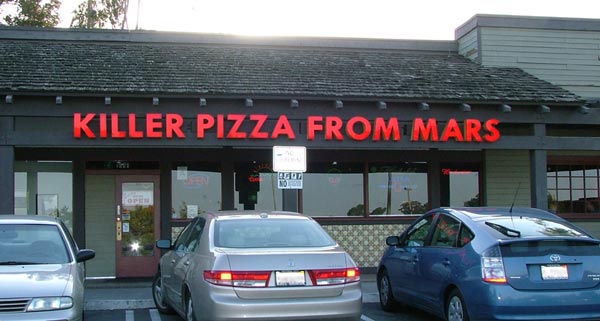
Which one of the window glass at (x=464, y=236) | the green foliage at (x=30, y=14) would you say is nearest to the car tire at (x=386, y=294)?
the window glass at (x=464, y=236)

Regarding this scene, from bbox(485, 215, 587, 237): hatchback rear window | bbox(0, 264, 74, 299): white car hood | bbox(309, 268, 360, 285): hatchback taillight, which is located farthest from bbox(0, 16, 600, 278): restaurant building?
bbox(309, 268, 360, 285): hatchback taillight

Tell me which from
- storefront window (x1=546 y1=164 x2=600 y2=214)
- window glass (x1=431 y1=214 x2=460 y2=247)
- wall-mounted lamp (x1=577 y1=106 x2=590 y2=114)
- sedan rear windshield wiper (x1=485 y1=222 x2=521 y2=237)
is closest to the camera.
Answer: sedan rear windshield wiper (x1=485 y1=222 x2=521 y2=237)

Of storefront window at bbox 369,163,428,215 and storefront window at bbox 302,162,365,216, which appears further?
storefront window at bbox 369,163,428,215

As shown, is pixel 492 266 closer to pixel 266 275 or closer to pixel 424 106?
pixel 266 275

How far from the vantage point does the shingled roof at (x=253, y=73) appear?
11.2m

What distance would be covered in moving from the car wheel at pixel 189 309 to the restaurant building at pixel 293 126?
431cm

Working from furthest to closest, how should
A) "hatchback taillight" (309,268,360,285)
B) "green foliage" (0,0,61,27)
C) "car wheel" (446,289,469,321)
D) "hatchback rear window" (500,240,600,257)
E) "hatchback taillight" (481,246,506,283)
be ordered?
"green foliage" (0,0,61,27)
"car wheel" (446,289,469,321)
"hatchback rear window" (500,240,600,257)
"hatchback taillight" (481,246,506,283)
"hatchback taillight" (309,268,360,285)

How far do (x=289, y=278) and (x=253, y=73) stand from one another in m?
6.95

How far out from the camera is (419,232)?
8.68 meters

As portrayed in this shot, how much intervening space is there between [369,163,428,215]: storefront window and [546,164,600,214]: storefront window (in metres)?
3.11

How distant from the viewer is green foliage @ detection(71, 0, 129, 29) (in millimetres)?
33375

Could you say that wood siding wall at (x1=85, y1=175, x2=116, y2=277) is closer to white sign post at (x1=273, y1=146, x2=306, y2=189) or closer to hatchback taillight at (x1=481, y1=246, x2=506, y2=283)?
white sign post at (x1=273, y1=146, x2=306, y2=189)

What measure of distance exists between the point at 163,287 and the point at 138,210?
504cm

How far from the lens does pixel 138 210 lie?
Result: 527 inches
